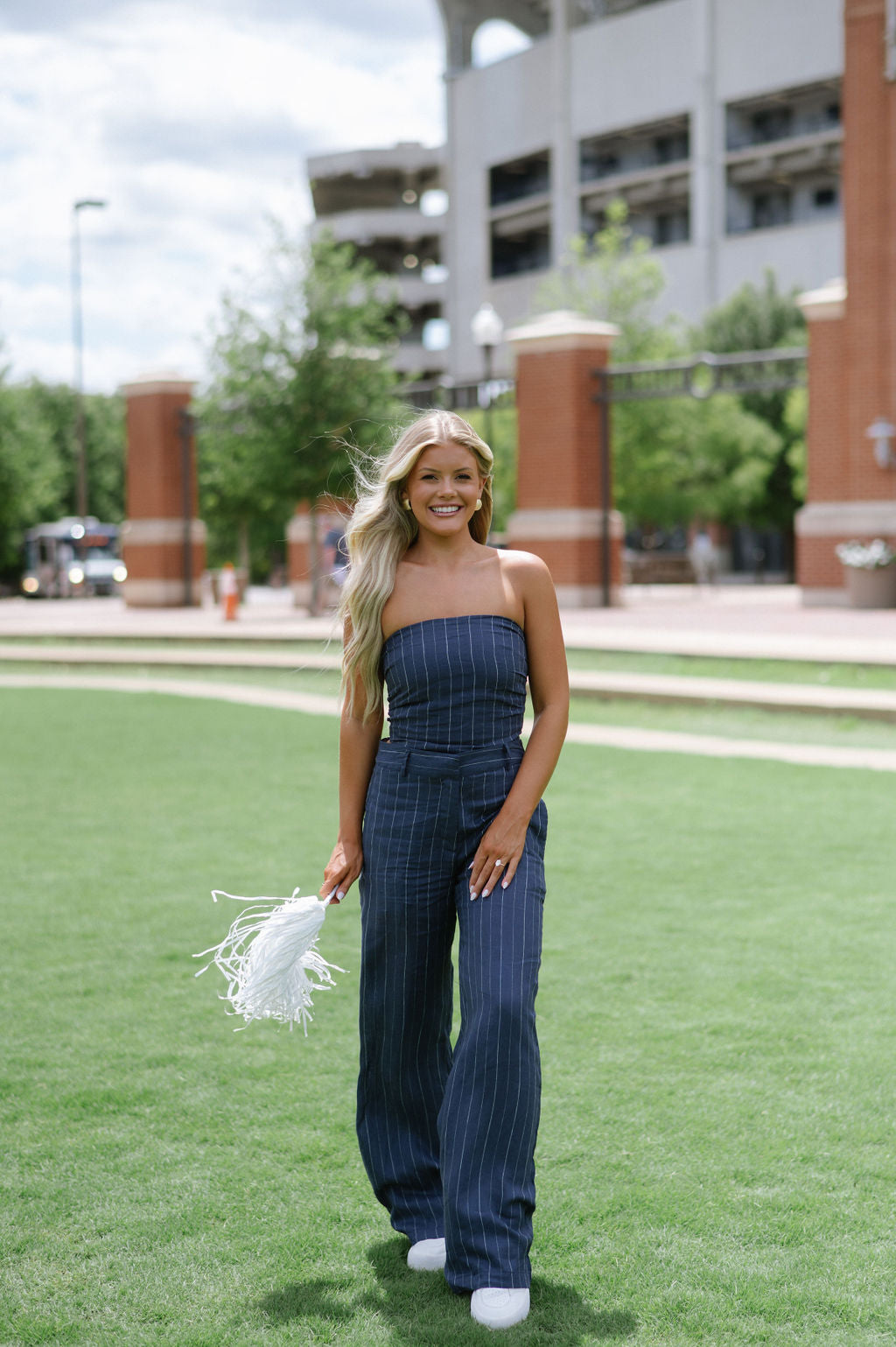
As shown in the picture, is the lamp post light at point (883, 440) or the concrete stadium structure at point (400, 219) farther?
the concrete stadium structure at point (400, 219)

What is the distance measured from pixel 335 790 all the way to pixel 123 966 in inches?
161

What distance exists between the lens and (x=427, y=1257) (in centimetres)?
321

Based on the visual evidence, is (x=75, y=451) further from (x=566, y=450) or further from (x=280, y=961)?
(x=280, y=961)

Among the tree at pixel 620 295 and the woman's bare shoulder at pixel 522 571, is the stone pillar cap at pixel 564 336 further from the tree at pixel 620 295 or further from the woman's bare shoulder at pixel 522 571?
the woman's bare shoulder at pixel 522 571

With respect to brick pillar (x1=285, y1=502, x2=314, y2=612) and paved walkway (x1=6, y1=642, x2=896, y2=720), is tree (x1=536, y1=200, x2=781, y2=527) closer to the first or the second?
brick pillar (x1=285, y1=502, x2=314, y2=612)

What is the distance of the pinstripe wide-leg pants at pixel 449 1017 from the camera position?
2973mm

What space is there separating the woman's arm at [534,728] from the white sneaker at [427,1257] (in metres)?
0.80

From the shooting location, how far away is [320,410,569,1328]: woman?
2.98 m

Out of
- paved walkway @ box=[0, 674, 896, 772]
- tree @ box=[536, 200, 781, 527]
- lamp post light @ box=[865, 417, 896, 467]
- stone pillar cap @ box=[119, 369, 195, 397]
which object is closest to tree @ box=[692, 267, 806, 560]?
tree @ box=[536, 200, 781, 527]

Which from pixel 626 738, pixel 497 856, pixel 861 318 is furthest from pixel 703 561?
pixel 497 856

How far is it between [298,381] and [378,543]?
24117 millimetres

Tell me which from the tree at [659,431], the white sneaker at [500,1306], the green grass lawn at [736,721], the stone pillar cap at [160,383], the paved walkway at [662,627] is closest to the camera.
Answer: the white sneaker at [500,1306]

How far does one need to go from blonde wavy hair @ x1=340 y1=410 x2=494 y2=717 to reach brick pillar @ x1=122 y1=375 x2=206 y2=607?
99.2 ft

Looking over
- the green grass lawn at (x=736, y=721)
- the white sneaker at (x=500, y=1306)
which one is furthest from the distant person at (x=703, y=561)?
the white sneaker at (x=500, y=1306)
